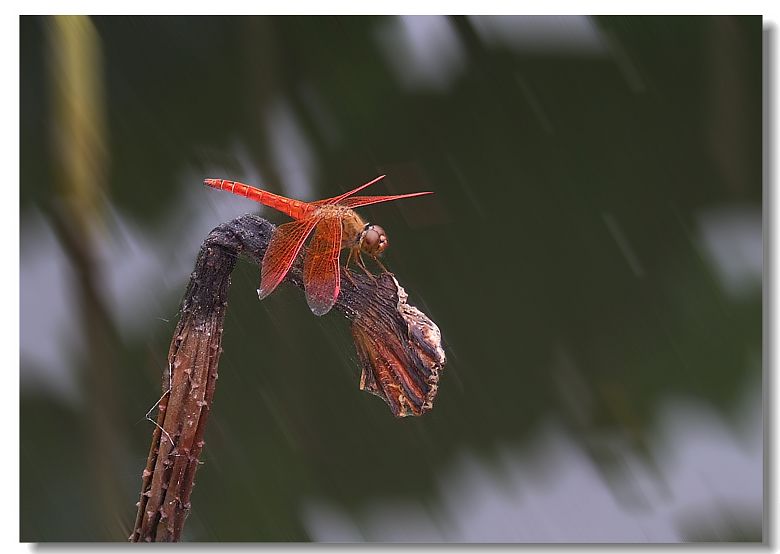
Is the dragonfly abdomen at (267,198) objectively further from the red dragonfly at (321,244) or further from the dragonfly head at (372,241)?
the dragonfly head at (372,241)

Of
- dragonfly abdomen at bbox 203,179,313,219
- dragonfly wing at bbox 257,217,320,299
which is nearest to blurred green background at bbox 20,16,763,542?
dragonfly abdomen at bbox 203,179,313,219

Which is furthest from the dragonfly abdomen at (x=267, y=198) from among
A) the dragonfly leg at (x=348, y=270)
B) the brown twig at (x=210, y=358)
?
the brown twig at (x=210, y=358)

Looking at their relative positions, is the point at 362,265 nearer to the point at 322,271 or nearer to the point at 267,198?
the point at 322,271

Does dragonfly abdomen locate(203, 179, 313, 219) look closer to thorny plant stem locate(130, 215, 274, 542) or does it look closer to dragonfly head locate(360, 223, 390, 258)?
dragonfly head locate(360, 223, 390, 258)

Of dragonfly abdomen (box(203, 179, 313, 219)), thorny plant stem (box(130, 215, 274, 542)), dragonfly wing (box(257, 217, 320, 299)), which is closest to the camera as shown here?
thorny plant stem (box(130, 215, 274, 542))

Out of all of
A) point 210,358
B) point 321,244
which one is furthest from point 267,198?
point 210,358

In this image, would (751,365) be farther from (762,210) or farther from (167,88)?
(167,88)
